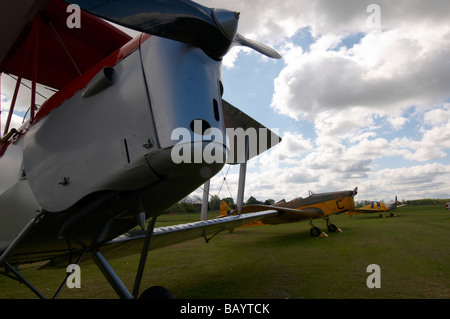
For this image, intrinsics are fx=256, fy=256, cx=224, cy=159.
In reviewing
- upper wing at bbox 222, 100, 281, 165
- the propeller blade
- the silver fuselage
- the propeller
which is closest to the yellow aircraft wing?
upper wing at bbox 222, 100, 281, 165

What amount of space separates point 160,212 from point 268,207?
1130 centimetres

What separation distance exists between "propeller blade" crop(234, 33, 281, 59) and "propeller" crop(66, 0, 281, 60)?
17.9 inches

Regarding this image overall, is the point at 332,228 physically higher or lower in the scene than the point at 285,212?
lower

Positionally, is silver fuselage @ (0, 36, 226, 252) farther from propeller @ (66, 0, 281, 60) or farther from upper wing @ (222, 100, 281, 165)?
upper wing @ (222, 100, 281, 165)

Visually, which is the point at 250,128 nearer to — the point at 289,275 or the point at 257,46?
the point at 257,46

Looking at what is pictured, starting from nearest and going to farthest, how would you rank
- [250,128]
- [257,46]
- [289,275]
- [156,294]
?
[257,46]
[156,294]
[250,128]
[289,275]

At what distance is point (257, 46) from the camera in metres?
2.88

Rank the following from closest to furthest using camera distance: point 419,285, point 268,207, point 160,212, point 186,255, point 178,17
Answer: point 178,17
point 160,212
point 419,285
point 186,255
point 268,207

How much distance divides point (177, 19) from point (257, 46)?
139 centimetres

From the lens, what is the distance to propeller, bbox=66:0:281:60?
1.60 m

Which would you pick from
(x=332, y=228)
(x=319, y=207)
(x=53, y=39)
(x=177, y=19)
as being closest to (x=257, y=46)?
(x=177, y=19)

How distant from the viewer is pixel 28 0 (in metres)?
2.51

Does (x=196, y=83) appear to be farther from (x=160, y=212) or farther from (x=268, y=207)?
(x=268, y=207)
